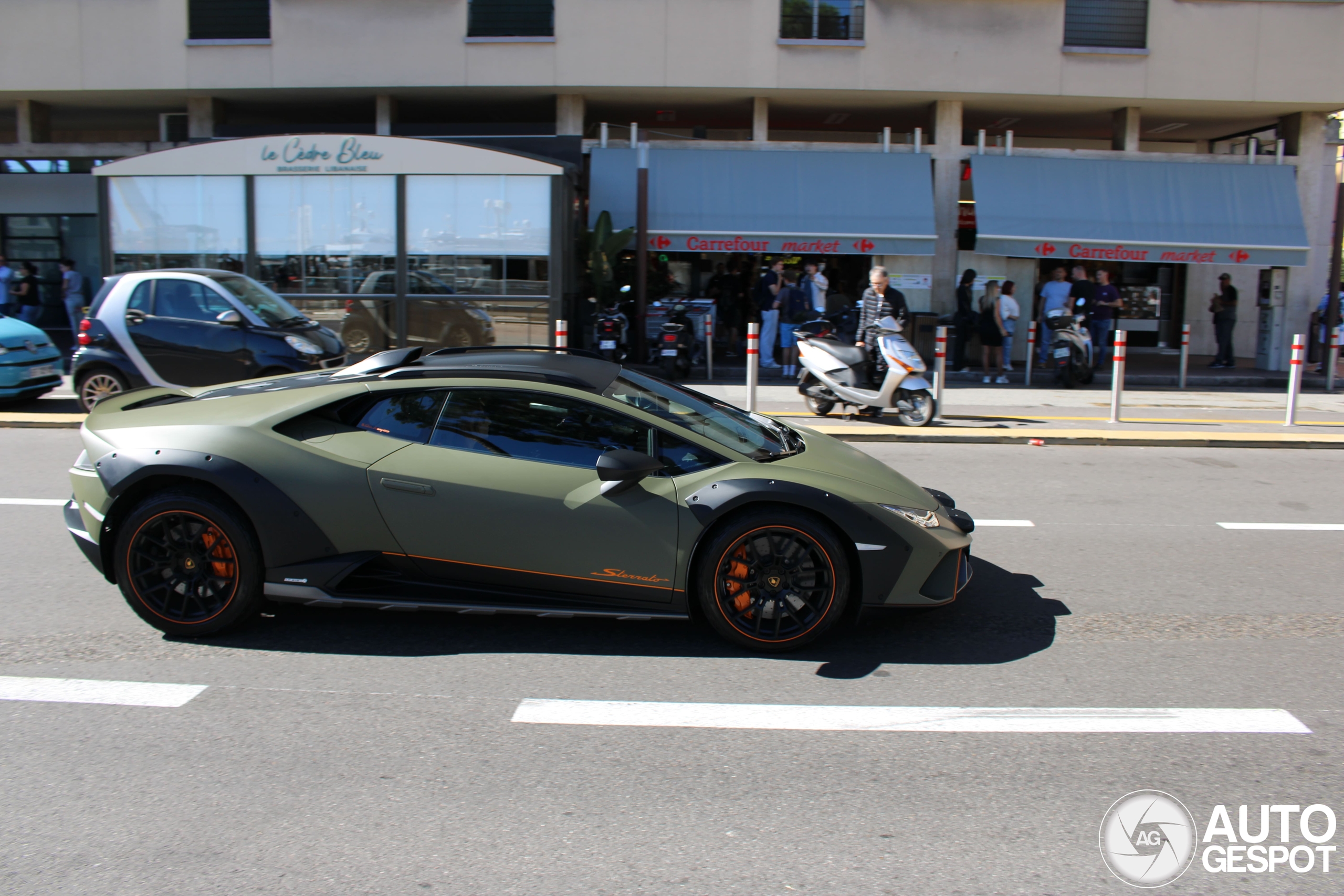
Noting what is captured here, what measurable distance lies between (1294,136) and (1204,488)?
16.5 metres

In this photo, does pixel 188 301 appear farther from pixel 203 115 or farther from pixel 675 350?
pixel 203 115

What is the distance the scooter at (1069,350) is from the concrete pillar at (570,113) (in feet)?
32.9

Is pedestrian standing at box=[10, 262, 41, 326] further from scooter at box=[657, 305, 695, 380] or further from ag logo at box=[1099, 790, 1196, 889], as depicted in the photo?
ag logo at box=[1099, 790, 1196, 889]

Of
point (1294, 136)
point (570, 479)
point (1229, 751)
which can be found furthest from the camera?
point (1294, 136)

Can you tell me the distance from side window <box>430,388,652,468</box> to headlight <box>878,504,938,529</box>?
1.17 metres

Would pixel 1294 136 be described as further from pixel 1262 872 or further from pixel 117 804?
pixel 117 804

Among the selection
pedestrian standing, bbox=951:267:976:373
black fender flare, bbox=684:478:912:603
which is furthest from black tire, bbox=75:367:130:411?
pedestrian standing, bbox=951:267:976:373

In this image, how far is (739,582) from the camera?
4566 millimetres

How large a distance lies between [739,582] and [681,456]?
0.64 m

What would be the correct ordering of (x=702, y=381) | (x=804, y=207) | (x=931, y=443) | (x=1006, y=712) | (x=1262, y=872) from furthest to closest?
(x=804, y=207) → (x=702, y=381) → (x=931, y=443) → (x=1006, y=712) → (x=1262, y=872)

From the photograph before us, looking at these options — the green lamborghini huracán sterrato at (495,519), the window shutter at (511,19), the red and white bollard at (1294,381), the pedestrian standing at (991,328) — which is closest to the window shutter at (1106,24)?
the pedestrian standing at (991,328)

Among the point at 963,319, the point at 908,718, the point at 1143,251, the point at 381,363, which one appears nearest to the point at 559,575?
the point at 381,363

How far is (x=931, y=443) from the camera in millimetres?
10992

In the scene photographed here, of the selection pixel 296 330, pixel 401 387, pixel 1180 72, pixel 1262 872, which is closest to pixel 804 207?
pixel 1180 72
